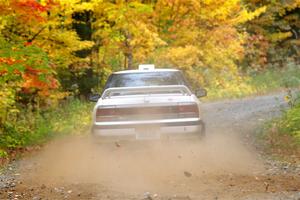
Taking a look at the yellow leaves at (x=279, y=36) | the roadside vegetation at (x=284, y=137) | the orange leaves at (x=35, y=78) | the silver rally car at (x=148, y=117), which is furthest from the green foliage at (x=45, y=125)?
the yellow leaves at (x=279, y=36)

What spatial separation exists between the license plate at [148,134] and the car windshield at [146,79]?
1.92 m

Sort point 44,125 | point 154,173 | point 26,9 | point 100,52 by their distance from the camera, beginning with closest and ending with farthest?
point 154,173 → point 26,9 → point 44,125 → point 100,52

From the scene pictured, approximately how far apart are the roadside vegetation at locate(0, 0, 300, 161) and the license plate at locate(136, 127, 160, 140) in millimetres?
3121

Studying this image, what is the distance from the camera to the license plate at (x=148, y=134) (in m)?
8.82

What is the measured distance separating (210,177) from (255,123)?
6.67 meters

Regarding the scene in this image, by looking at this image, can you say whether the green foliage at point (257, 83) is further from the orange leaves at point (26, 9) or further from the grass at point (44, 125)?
the orange leaves at point (26, 9)

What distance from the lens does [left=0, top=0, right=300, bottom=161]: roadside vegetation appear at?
1248 centimetres

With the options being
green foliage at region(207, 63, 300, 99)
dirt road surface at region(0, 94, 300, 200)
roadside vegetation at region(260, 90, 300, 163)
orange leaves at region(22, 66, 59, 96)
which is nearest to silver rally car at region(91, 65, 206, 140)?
dirt road surface at region(0, 94, 300, 200)

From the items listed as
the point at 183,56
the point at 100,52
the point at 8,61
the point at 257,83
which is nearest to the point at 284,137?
the point at 8,61

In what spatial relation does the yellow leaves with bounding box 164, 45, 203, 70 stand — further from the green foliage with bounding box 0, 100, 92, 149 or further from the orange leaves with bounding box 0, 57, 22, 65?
the orange leaves with bounding box 0, 57, 22, 65

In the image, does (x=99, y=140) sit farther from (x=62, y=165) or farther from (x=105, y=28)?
(x=105, y=28)

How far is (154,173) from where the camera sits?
27.3ft

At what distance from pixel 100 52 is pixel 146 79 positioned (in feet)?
34.5

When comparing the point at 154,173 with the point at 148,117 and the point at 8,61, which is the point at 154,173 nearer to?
the point at 148,117
